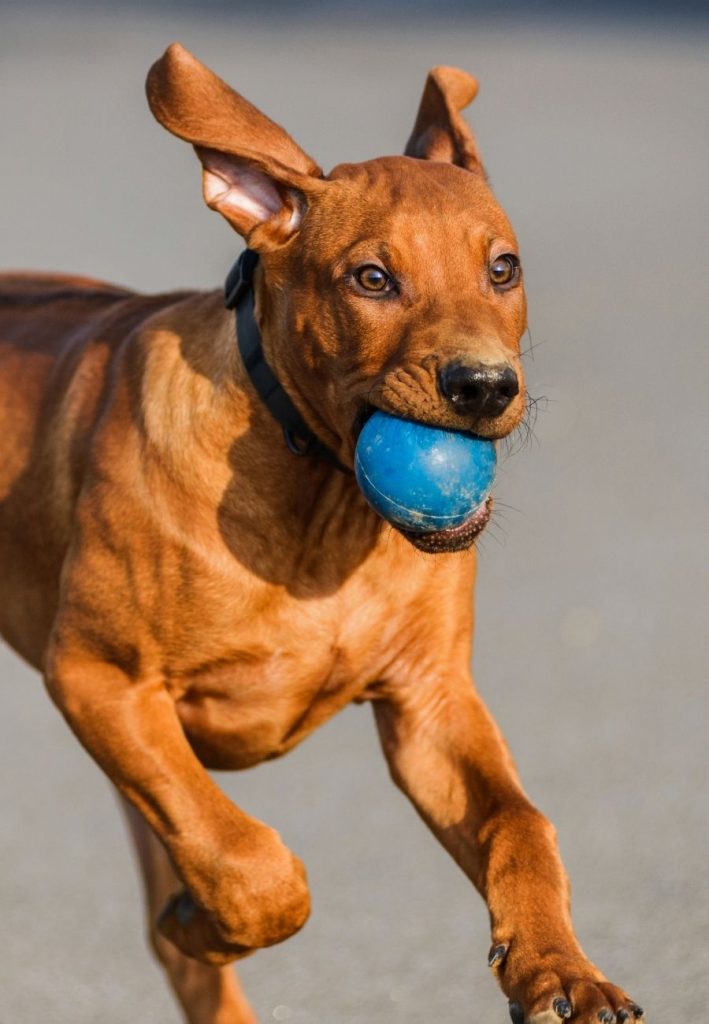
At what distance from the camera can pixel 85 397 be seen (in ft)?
17.1

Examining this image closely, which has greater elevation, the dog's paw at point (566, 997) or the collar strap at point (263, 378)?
the collar strap at point (263, 378)

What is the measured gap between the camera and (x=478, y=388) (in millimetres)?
4184

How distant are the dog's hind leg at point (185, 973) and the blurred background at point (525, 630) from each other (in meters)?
0.31

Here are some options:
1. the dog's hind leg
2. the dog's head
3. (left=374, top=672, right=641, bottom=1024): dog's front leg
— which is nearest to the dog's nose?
the dog's head

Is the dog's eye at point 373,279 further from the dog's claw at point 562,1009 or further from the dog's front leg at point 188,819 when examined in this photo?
the dog's claw at point 562,1009

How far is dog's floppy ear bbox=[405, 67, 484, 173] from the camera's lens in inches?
203

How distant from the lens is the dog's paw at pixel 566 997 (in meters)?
4.10

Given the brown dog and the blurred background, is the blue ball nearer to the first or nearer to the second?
the brown dog

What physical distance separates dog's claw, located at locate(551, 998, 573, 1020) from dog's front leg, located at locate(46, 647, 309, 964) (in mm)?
679

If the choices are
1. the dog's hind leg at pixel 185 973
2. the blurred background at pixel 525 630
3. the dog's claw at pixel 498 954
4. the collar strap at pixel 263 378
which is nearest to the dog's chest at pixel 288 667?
the collar strap at pixel 263 378

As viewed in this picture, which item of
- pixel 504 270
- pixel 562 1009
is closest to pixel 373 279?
pixel 504 270

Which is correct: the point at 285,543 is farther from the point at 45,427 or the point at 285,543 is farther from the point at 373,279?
the point at 45,427

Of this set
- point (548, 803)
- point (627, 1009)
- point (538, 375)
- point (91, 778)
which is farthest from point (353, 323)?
point (538, 375)

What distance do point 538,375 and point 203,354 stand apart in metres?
7.09
